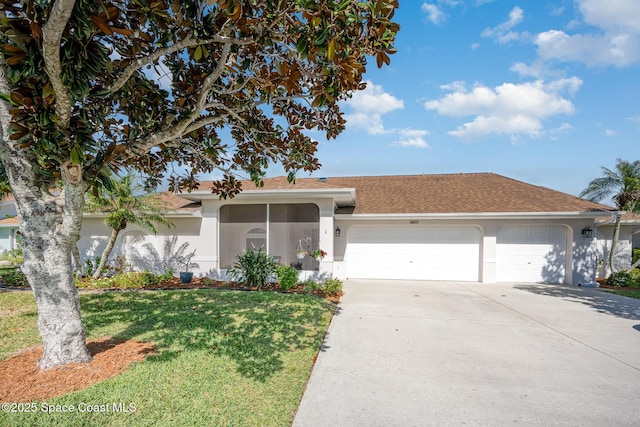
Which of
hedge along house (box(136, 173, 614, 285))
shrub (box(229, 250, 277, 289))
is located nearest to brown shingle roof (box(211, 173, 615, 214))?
hedge along house (box(136, 173, 614, 285))

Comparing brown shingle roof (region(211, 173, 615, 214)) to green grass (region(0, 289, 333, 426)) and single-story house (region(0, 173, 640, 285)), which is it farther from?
green grass (region(0, 289, 333, 426))

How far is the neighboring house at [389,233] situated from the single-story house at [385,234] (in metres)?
0.04

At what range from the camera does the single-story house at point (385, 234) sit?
413 inches

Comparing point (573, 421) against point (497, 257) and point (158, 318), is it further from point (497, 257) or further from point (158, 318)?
point (497, 257)

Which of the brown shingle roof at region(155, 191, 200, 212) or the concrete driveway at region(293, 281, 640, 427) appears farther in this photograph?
the brown shingle roof at region(155, 191, 200, 212)

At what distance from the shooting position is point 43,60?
101 inches

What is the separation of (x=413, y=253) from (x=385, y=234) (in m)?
1.33

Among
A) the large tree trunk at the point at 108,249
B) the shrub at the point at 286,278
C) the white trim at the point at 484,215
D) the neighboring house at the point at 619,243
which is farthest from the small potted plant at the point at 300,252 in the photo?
the neighboring house at the point at 619,243

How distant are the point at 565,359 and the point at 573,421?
185 cm

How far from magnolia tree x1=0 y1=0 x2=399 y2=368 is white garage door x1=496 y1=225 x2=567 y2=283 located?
9.58 meters

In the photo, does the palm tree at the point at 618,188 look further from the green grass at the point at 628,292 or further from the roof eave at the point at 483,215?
the green grass at the point at 628,292

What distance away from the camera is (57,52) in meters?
2.53

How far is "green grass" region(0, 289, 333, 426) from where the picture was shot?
9.27 feet

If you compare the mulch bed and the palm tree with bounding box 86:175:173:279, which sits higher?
the palm tree with bounding box 86:175:173:279
